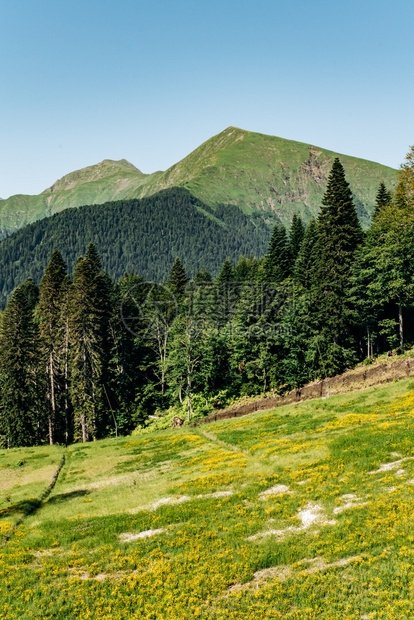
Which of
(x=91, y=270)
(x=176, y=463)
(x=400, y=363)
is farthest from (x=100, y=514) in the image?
(x=91, y=270)

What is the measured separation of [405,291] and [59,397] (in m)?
47.9

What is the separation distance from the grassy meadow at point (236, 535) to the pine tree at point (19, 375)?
24533mm

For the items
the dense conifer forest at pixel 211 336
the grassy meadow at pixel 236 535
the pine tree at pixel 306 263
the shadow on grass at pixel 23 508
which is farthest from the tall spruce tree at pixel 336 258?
the shadow on grass at pixel 23 508

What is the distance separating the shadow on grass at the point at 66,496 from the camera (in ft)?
82.8

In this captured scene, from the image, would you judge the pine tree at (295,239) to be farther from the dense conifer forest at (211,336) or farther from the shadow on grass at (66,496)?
the shadow on grass at (66,496)

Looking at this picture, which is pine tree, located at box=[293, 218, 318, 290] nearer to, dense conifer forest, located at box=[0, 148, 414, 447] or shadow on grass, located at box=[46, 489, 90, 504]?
dense conifer forest, located at box=[0, 148, 414, 447]

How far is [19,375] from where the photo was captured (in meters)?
52.0

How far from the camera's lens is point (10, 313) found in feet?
A: 172

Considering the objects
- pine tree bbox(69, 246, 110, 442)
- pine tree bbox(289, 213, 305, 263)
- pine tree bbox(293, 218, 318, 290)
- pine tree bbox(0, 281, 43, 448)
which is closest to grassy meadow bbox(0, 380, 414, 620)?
pine tree bbox(69, 246, 110, 442)

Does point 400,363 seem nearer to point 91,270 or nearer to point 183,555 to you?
point 183,555

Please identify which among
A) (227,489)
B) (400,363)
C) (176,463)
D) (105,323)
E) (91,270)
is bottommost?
(176,463)

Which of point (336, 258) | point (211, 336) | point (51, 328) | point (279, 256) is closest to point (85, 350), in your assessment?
point (51, 328)

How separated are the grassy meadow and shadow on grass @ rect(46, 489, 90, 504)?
181 mm

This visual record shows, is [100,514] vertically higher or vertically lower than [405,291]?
lower
